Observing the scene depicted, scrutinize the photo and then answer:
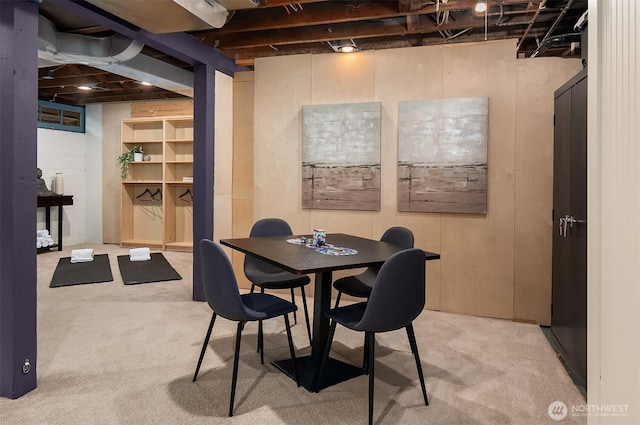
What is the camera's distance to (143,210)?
813cm

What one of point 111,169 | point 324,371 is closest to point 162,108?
point 111,169

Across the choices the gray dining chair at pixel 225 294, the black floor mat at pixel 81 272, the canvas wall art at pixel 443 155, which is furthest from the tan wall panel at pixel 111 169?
the gray dining chair at pixel 225 294

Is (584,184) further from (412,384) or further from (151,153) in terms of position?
(151,153)

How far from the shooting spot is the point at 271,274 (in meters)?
3.36

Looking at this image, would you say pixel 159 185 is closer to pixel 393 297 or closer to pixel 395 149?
pixel 395 149

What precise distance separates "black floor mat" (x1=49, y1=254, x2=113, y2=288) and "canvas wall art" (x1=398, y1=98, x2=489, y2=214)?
12.5 ft

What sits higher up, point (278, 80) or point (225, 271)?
point (278, 80)

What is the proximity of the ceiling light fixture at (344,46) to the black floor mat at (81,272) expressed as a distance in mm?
3811

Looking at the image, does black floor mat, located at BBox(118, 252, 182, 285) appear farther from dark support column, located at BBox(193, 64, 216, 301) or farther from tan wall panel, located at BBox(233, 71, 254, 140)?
tan wall panel, located at BBox(233, 71, 254, 140)

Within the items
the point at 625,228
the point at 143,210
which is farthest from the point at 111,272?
the point at 625,228

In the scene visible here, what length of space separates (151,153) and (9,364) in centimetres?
614

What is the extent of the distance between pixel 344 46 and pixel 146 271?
12.6ft

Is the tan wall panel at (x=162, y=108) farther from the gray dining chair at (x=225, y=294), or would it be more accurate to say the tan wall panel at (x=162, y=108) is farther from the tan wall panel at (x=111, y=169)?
the gray dining chair at (x=225, y=294)

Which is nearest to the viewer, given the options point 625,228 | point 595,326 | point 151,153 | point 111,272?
point 625,228
